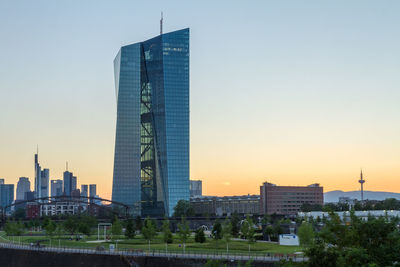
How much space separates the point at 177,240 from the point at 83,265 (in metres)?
40.1

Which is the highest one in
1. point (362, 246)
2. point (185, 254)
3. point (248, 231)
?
point (362, 246)

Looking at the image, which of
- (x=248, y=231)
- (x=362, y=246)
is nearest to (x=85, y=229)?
(x=248, y=231)

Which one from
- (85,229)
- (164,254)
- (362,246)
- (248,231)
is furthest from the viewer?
(85,229)

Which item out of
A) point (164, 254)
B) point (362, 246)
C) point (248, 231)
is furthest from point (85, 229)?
point (362, 246)

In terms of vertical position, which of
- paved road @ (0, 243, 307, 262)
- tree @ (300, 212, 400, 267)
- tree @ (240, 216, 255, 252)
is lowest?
paved road @ (0, 243, 307, 262)

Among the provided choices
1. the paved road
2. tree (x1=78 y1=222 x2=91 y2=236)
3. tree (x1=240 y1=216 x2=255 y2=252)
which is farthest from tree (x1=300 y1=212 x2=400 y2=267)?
tree (x1=78 y1=222 x2=91 y2=236)

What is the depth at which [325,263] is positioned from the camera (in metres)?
46.4

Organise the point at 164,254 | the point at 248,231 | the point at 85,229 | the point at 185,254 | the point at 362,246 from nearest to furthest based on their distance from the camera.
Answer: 1. the point at 362,246
2. the point at 185,254
3. the point at 164,254
4. the point at 248,231
5. the point at 85,229

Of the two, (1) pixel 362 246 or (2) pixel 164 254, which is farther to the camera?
(2) pixel 164 254

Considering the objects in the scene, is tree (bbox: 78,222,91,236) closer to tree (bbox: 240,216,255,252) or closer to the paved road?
the paved road

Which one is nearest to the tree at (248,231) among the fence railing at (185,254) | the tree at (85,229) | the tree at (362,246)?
the fence railing at (185,254)

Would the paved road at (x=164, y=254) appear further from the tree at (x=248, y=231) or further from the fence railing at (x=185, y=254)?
the tree at (x=248, y=231)

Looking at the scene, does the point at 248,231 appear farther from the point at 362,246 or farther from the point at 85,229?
the point at 362,246

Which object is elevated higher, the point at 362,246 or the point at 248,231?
the point at 362,246
